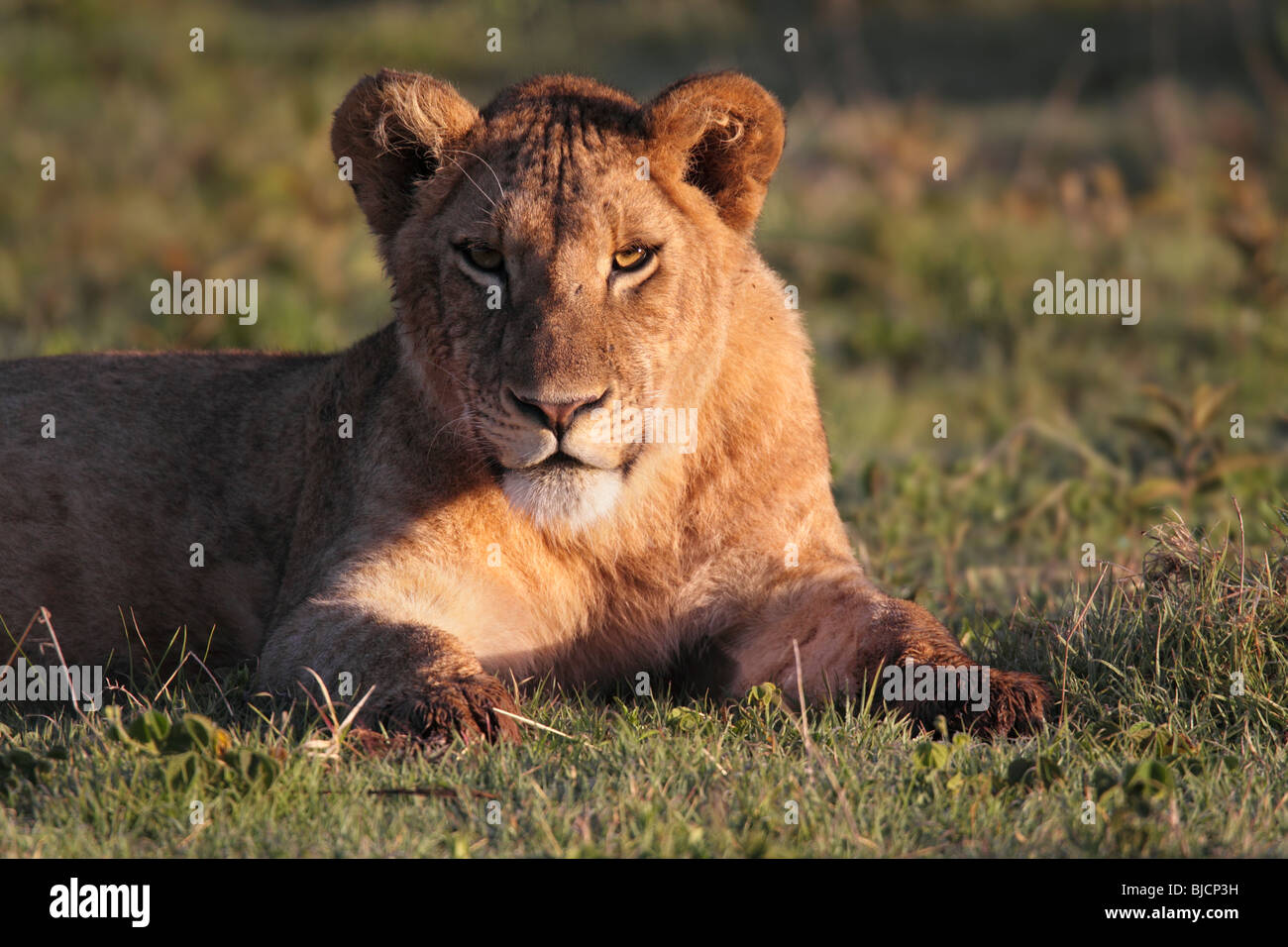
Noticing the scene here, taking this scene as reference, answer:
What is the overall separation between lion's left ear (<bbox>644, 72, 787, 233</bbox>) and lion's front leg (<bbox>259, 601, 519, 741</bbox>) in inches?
61.7

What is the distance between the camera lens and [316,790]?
3559mm

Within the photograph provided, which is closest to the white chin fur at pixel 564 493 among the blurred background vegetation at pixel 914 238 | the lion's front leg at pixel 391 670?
the lion's front leg at pixel 391 670

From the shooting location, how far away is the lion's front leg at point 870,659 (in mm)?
4207

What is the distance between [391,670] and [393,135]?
68.4 inches

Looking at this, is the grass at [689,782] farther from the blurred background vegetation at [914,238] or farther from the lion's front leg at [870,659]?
the blurred background vegetation at [914,238]

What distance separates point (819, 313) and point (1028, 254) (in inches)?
70.7

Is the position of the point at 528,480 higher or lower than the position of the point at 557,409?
lower

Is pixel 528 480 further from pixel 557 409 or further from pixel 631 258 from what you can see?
pixel 631 258

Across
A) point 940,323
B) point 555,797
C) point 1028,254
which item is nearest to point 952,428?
point 940,323

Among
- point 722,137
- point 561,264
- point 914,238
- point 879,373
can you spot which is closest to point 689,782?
point 561,264

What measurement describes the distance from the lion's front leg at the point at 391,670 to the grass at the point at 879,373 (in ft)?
0.41

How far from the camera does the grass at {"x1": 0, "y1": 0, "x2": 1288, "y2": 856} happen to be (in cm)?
354

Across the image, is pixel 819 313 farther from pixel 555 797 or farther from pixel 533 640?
pixel 555 797

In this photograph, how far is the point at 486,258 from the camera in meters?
4.48
